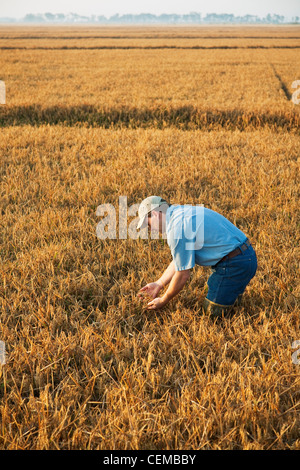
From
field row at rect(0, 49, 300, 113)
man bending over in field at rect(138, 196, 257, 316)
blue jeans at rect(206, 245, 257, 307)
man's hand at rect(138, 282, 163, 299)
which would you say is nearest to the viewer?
man bending over in field at rect(138, 196, 257, 316)

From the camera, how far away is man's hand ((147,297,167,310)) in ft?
7.27

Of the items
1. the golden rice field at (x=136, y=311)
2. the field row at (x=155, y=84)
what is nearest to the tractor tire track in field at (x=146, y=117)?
the field row at (x=155, y=84)

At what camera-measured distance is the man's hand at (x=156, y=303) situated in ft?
7.27

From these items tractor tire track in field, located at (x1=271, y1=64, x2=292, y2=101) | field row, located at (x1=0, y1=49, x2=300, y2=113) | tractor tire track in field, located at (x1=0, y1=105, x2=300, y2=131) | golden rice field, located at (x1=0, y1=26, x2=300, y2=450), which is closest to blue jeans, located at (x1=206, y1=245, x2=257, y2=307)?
golden rice field, located at (x1=0, y1=26, x2=300, y2=450)

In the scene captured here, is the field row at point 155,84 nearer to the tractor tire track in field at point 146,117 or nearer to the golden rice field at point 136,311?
the tractor tire track in field at point 146,117

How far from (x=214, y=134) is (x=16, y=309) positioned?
18.5 feet

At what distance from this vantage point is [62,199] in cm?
406

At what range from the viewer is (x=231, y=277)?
2.22 meters

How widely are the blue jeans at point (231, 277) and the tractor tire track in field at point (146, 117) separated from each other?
6243mm

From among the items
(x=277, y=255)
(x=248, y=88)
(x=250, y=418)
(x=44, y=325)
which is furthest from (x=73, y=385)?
(x=248, y=88)

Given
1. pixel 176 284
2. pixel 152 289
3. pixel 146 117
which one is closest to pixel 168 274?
pixel 152 289

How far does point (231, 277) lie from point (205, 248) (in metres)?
0.25

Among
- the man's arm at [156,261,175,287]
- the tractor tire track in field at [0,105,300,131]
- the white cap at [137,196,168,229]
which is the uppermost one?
the tractor tire track in field at [0,105,300,131]

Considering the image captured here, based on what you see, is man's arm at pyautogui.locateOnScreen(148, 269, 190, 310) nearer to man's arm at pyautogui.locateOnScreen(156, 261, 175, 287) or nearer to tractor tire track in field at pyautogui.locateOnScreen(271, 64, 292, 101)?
man's arm at pyautogui.locateOnScreen(156, 261, 175, 287)
